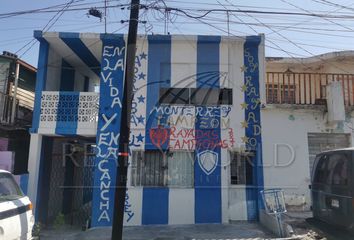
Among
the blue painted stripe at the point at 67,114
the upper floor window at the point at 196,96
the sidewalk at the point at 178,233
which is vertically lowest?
the sidewalk at the point at 178,233

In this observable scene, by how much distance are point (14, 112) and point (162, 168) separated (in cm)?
528

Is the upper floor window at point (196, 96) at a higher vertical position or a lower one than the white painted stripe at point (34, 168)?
higher

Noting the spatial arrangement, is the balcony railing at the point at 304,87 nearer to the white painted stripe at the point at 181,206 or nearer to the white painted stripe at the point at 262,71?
the white painted stripe at the point at 262,71

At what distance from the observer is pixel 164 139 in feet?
35.3

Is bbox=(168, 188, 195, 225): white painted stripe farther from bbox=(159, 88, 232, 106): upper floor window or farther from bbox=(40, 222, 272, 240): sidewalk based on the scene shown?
bbox=(159, 88, 232, 106): upper floor window

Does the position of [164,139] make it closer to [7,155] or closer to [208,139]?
[208,139]

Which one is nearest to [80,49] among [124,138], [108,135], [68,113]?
[68,113]

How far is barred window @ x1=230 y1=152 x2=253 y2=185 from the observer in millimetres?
10992

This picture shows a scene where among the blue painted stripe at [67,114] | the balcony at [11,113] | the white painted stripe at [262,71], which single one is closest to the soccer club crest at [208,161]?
Answer: the white painted stripe at [262,71]

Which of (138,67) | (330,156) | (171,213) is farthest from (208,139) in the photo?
(330,156)

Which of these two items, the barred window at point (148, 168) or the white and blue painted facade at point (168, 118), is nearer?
the white and blue painted facade at point (168, 118)

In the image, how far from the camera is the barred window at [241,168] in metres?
11.0

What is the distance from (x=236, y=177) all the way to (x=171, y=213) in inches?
92.2

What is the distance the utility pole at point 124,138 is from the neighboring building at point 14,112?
4755 millimetres
